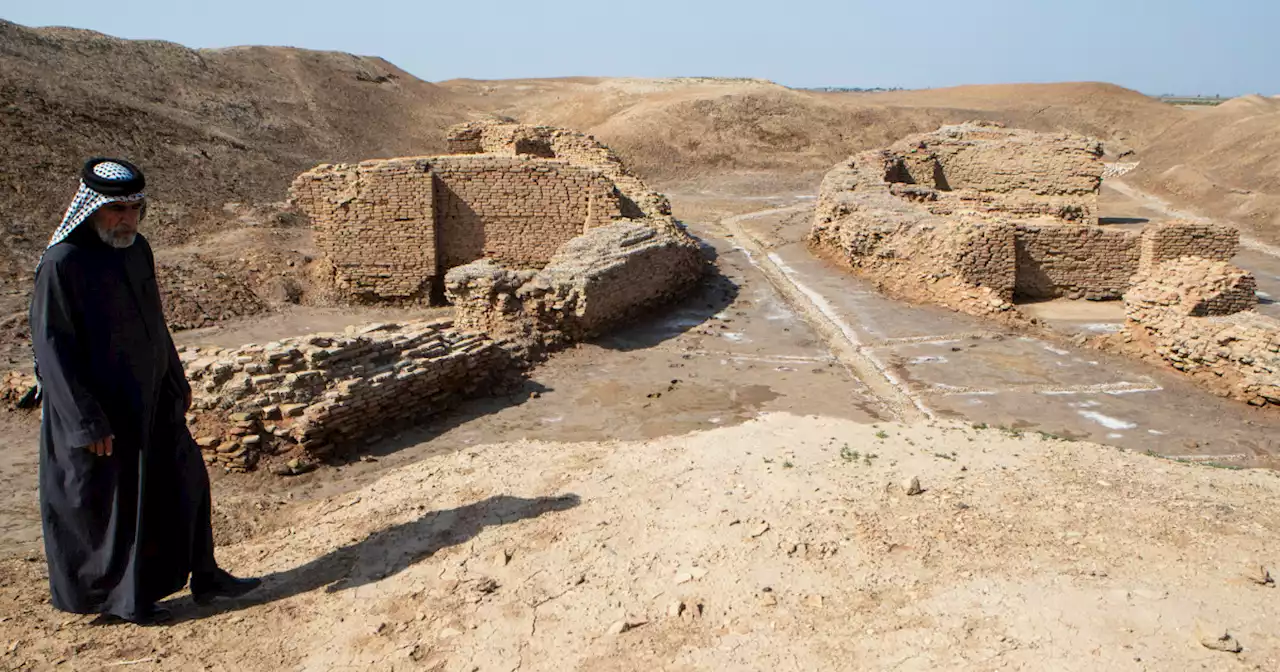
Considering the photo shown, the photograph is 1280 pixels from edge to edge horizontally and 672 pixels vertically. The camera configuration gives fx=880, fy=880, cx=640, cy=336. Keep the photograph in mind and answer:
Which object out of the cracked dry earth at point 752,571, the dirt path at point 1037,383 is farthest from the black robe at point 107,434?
the dirt path at point 1037,383

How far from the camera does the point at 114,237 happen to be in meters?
4.00

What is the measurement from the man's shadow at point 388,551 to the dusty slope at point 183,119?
11.6 m

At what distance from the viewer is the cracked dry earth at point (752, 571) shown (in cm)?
385

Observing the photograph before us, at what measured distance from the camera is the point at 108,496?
4055 mm

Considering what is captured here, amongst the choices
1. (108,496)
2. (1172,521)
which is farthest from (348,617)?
(1172,521)

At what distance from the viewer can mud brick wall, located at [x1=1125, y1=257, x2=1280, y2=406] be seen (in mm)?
8891

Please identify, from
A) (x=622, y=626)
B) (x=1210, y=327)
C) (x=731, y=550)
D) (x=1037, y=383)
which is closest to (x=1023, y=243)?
(x=1210, y=327)

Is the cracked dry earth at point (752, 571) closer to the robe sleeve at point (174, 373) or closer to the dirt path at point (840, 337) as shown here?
the robe sleeve at point (174, 373)

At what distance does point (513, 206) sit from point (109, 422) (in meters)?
9.53

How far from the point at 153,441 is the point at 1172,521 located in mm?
5435

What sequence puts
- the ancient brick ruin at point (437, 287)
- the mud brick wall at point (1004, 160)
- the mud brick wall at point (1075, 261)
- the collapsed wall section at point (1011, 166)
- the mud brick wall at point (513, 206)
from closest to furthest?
the ancient brick ruin at point (437, 287), the mud brick wall at point (513, 206), the mud brick wall at point (1075, 261), the collapsed wall section at point (1011, 166), the mud brick wall at point (1004, 160)

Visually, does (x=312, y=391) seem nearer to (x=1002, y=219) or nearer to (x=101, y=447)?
(x=101, y=447)

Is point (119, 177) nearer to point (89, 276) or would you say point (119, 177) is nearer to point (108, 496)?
point (89, 276)

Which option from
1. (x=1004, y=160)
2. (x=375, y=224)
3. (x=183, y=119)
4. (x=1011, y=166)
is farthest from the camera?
(x=183, y=119)
